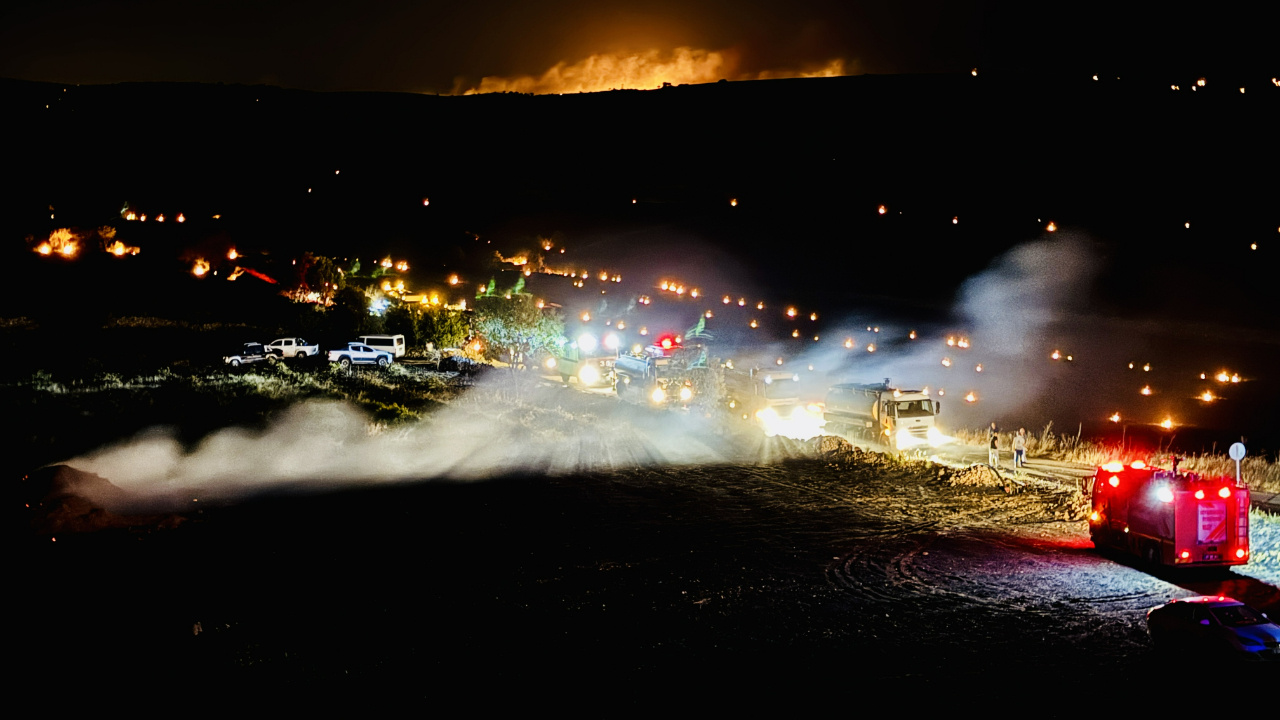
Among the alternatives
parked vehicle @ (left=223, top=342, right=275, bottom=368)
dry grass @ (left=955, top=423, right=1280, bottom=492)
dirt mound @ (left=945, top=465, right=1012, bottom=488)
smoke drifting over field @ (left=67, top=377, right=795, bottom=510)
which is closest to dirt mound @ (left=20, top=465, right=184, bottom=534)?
smoke drifting over field @ (left=67, top=377, right=795, bottom=510)

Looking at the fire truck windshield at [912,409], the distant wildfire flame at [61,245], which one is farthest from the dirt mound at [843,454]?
the distant wildfire flame at [61,245]

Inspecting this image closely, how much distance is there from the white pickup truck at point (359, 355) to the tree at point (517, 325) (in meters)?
6.49

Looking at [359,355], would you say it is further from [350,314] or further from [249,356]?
[350,314]

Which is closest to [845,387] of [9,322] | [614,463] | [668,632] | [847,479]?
[847,479]

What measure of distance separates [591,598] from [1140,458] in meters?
22.1

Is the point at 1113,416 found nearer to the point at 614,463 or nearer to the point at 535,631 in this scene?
the point at 614,463

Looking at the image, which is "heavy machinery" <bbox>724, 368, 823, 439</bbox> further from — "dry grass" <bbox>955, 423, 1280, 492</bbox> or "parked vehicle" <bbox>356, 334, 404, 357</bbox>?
"parked vehicle" <bbox>356, 334, 404, 357</bbox>

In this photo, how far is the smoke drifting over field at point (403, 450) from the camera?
26562 mm

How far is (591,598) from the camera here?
15.4 m

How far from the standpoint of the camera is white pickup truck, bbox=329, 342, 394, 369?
51062mm

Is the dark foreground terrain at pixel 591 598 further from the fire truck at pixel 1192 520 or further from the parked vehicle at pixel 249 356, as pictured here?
the parked vehicle at pixel 249 356

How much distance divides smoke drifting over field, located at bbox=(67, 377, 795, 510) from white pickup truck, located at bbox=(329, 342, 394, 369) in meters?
14.6

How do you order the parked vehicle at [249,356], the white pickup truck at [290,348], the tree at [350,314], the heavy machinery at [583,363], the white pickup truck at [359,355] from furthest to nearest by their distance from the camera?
the tree at [350,314] < the white pickup truck at [359,355] < the white pickup truck at [290,348] < the parked vehicle at [249,356] < the heavy machinery at [583,363]

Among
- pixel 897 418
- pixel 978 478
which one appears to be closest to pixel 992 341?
pixel 897 418
